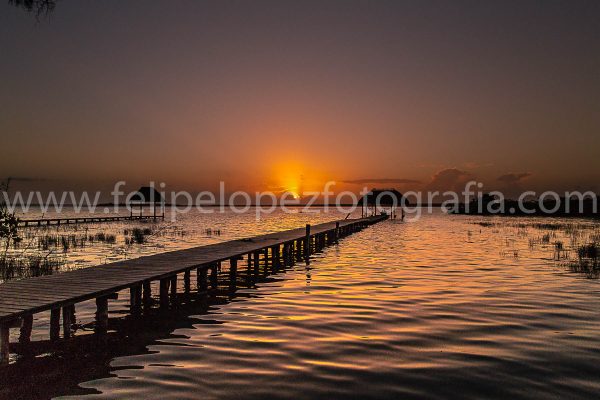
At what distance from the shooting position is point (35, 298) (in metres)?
8.23

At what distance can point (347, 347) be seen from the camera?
26.2 ft

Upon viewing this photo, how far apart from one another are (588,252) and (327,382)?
20.4 metres

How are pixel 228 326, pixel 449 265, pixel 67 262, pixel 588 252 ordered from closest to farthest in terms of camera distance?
pixel 228 326
pixel 449 265
pixel 67 262
pixel 588 252

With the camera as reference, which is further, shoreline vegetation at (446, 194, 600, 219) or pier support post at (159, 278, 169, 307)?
shoreline vegetation at (446, 194, 600, 219)

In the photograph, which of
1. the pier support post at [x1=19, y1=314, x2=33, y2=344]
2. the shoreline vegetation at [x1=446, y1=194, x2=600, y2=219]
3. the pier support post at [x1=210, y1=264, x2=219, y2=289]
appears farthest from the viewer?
the shoreline vegetation at [x1=446, y1=194, x2=600, y2=219]

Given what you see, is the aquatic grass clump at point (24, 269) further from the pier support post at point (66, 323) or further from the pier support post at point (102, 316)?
the pier support post at point (102, 316)

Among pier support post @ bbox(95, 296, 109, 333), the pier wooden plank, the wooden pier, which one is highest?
the pier wooden plank

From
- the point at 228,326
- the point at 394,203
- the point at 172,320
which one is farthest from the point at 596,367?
the point at 394,203

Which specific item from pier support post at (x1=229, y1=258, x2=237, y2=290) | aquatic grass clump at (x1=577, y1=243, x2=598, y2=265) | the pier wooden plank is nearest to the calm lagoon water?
the pier wooden plank

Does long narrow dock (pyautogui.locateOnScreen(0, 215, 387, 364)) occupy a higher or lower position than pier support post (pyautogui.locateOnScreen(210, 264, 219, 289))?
higher

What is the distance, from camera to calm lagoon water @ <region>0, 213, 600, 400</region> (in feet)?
20.5

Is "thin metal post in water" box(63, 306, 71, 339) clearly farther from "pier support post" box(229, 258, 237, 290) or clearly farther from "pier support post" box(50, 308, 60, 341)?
"pier support post" box(229, 258, 237, 290)

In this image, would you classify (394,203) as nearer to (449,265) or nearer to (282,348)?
(449,265)

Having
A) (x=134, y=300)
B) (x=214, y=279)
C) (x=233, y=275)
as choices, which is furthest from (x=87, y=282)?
(x=233, y=275)
